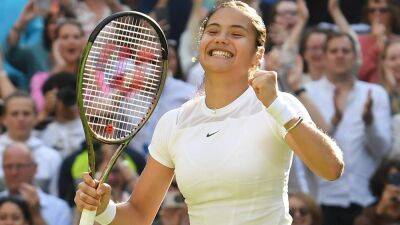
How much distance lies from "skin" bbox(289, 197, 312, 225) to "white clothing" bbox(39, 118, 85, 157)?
1732mm

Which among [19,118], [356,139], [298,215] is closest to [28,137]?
[19,118]

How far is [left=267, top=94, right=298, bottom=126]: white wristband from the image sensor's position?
4.50 meters

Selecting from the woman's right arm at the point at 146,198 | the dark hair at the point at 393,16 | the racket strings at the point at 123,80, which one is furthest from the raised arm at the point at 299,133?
the dark hair at the point at 393,16

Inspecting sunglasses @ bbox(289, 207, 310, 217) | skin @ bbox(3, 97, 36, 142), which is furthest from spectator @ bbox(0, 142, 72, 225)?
sunglasses @ bbox(289, 207, 310, 217)

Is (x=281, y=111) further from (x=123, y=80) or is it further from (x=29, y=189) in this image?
(x=29, y=189)

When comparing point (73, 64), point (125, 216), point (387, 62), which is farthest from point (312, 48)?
point (125, 216)

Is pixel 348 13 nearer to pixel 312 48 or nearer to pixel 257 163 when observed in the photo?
pixel 312 48

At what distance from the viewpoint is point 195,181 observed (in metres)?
4.73

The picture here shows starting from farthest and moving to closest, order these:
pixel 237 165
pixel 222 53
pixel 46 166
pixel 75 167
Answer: pixel 46 166
pixel 75 167
pixel 222 53
pixel 237 165

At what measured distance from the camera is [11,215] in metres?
8.09

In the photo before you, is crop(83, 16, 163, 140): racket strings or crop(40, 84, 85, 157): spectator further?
crop(40, 84, 85, 157): spectator

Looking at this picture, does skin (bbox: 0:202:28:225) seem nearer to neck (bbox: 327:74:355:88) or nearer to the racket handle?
neck (bbox: 327:74:355:88)

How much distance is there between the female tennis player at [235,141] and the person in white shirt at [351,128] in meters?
3.94

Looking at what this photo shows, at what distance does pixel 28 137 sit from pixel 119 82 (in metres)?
3.50
